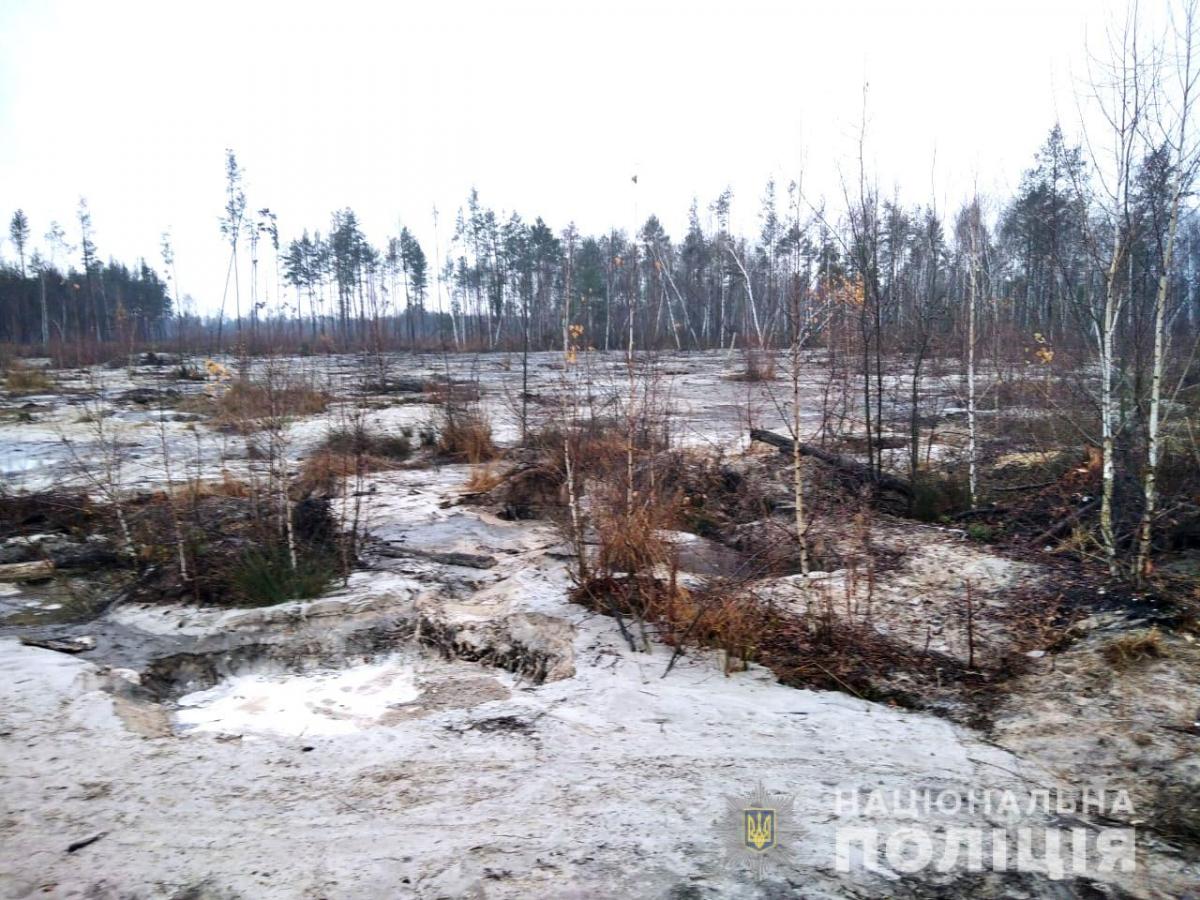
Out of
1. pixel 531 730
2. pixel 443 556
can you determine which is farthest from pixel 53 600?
pixel 531 730

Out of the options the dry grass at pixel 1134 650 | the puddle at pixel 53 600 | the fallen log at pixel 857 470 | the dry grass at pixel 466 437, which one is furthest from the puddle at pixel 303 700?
the dry grass at pixel 466 437

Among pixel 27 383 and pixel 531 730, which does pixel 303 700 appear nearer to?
pixel 531 730

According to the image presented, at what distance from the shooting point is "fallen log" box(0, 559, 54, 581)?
7.09m

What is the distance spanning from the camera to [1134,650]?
4.62 metres

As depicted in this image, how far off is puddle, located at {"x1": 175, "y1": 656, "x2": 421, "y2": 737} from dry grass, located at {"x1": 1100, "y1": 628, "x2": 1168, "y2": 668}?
4.49 m

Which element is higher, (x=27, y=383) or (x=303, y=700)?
(x=27, y=383)

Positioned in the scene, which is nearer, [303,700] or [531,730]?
[531,730]

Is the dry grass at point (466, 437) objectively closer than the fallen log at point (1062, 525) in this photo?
No

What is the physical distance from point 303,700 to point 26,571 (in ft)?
14.7

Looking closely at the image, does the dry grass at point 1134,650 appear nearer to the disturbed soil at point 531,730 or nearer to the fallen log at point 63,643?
the disturbed soil at point 531,730

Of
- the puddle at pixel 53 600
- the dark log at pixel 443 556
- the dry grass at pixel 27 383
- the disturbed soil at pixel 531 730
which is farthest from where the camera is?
the dry grass at pixel 27 383

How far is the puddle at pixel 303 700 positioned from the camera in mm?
4402

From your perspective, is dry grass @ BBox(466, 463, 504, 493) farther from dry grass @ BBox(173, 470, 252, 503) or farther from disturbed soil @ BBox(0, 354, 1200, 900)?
dry grass @ BBox(173, 470, 252, 503)

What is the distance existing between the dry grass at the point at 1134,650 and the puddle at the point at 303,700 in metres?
4.49
